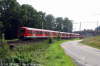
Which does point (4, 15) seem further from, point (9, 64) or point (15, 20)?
point (9, 64)

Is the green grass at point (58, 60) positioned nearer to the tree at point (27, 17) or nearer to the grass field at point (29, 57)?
the grass field at point (29, 57)

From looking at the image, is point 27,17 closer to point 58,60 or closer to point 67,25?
point 58,60

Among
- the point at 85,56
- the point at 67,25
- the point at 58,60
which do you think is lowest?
the point at 85,56

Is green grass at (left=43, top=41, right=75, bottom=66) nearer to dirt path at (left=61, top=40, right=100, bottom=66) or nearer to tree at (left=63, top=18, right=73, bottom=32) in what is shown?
dirt path at (left=61, top=40, right=100, bottom=66)

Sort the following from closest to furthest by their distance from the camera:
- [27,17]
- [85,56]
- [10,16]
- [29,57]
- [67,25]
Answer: [29,57]
[85,56]
[10,16]
[27,17]
[67,25]

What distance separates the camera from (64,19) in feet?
567

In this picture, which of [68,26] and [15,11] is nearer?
[15,11]

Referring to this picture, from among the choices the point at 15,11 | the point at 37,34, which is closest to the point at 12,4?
the point at 15,11

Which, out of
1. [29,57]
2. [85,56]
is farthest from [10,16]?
[29,57]

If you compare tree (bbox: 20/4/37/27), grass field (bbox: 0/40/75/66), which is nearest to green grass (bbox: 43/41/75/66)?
grass field (bbox: 0/40/75/66)

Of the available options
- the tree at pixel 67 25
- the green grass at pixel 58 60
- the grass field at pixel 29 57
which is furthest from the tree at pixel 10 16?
the tree at pixel 67 25

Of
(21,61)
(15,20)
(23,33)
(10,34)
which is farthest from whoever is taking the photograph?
(15,20)

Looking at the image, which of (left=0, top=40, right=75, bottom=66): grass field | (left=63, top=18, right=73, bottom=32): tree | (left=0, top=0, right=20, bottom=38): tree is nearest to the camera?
(left=0, top=40, right=75, bottom=66): grass field

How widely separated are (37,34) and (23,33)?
16.7ft
